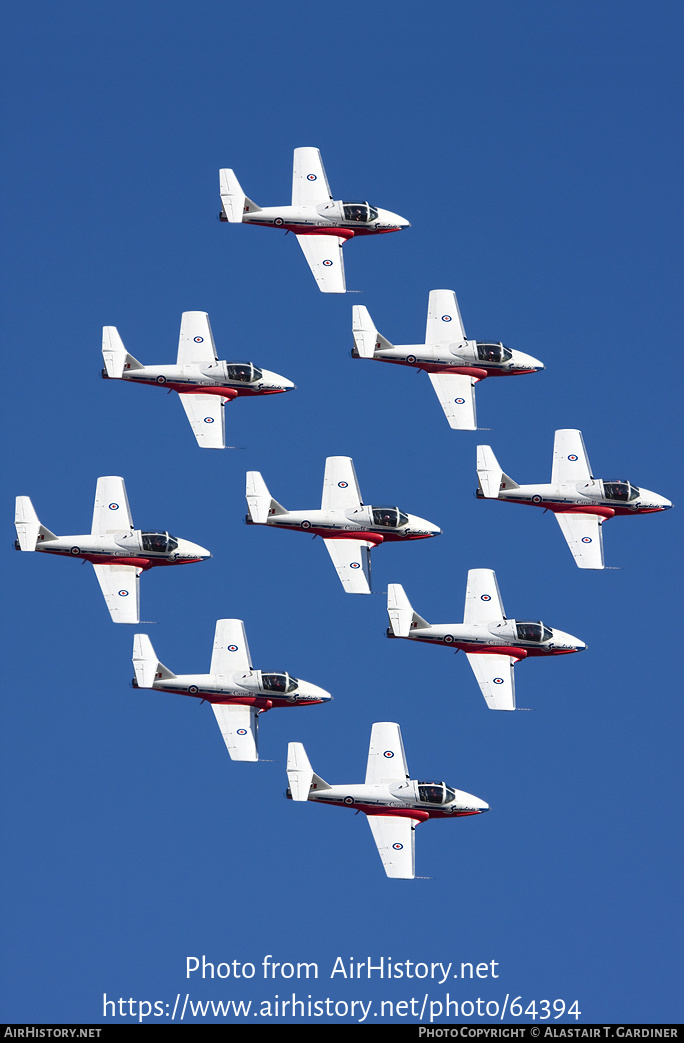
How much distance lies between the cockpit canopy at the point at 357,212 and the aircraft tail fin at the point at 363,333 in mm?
2894

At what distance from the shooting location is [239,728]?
6331cm

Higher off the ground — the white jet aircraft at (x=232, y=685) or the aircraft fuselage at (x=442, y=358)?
the aircraft fuselage at (x=442, y=358)

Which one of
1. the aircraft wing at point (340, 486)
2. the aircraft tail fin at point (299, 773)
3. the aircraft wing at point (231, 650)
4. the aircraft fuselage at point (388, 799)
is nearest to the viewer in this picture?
the aircraft tail fin at point (299, 773)

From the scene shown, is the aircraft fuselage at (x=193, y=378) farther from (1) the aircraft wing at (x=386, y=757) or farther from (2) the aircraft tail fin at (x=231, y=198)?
(1) the aircraft wing at (x=386, y=757)

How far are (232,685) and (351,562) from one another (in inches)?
202

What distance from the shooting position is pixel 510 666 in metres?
64.1

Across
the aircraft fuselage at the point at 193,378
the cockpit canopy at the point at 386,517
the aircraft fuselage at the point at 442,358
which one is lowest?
the cockpit canopy at the point at 386,517

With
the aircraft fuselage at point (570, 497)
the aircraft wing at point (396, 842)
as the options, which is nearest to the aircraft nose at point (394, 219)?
the aircraft fuselage at point (570, 497)

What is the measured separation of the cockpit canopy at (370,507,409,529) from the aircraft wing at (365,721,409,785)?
6042 mm

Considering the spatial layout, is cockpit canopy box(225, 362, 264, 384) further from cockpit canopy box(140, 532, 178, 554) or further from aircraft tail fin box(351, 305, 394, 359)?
cockpit canopy box(140, 532, 178, 554)

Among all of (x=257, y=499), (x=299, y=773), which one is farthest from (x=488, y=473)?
(x=299, y=773)

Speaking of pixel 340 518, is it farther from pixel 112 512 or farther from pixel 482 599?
pixel 112 512

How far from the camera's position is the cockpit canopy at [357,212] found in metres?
66.0
